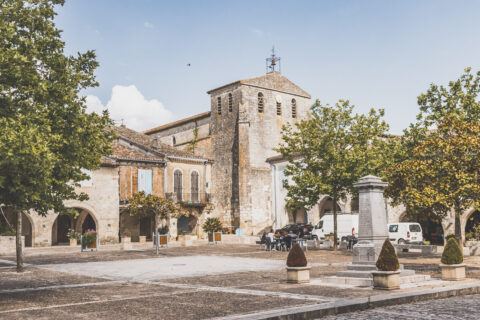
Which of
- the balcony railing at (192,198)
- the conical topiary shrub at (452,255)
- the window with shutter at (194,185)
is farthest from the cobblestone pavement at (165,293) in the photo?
the window with shutter at (194,185)

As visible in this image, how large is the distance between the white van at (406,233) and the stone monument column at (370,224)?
61.7ft

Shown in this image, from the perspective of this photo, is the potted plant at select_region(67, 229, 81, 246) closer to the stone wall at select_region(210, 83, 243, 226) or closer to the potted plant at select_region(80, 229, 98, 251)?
the potted plant at select_region(80, 229, 98, 251)

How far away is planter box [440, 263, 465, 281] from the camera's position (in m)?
12.4

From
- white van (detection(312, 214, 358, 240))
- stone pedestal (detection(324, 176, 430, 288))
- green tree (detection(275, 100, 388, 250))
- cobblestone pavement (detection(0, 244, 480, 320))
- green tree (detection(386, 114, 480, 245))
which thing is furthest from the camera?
white van (detection(312, 214, 358, 240))

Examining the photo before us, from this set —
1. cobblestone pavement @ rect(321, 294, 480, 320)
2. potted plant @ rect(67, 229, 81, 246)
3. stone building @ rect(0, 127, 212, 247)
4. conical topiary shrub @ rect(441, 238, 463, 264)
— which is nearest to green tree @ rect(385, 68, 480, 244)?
conical topiary shrub @ rect(441, 238, 463, 264)

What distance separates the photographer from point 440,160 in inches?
689

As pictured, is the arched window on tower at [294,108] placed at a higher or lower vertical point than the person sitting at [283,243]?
higher

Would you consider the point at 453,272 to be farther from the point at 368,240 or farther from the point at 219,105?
the point at 219,105

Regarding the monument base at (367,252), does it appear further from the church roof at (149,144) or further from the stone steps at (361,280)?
the church roof at (149,144)

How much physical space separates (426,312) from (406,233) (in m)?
23.0

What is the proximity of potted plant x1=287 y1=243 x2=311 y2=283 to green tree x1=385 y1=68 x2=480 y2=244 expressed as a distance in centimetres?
658

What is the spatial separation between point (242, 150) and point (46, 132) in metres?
33.5

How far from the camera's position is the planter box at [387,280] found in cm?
1069

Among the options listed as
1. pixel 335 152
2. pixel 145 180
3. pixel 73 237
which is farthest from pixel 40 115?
pixel 145 180
